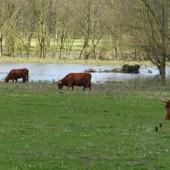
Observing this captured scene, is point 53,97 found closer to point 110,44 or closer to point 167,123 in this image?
point 167,123

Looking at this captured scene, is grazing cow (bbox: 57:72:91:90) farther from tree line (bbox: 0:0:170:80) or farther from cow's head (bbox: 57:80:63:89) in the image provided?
tree line (bbox: 0:0:170:80)

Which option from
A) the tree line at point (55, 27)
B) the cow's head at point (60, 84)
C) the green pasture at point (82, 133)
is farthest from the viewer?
the tree line at point (55, 27)

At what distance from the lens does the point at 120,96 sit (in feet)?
78.6

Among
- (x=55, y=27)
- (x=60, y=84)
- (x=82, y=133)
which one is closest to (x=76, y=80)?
(x=60, y=84)

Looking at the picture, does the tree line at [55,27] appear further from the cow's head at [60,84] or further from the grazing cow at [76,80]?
the cow's head at [60,84]

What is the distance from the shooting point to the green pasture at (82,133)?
10250 mm

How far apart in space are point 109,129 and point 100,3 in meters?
60.8

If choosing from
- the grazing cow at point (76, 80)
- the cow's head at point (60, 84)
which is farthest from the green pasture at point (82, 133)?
the grazing cow at point (76, 80)

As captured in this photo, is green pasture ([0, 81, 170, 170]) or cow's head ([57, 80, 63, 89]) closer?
green pasture ([0, 81, 170, 170])

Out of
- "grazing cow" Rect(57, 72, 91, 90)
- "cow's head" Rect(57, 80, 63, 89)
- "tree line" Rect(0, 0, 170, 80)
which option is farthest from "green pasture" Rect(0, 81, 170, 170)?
"tree line" Rect(0, 0, 170, 80)

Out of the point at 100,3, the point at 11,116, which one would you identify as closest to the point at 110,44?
the point at 100,3

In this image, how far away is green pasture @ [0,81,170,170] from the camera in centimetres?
1025

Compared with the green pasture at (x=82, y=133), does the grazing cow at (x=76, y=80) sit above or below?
above

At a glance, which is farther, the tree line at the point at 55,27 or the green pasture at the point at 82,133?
the tree line at the point at 55,27
